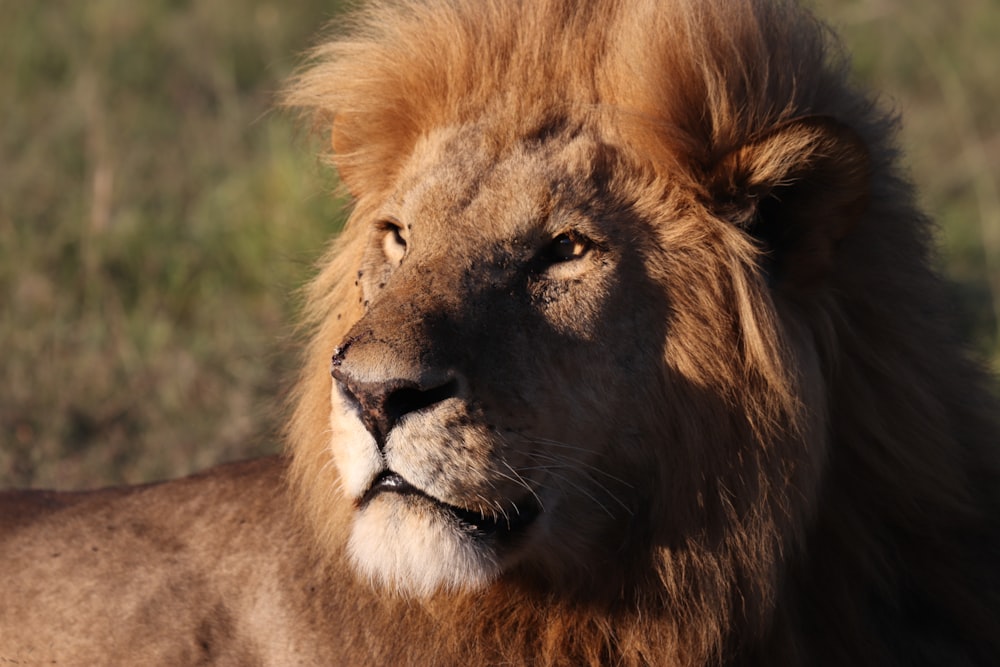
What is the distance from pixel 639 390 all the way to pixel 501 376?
0.31 metres

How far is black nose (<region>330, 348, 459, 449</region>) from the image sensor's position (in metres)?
2.25

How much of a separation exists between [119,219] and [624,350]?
449 cm

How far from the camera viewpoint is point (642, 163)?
2.68 meters

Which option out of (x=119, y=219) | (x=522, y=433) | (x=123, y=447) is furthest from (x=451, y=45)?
(x=119, y=219)

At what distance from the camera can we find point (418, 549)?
236cm

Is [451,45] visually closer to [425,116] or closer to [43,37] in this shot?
[425,116]

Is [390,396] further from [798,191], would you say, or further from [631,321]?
[798,191]

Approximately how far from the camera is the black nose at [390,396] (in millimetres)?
2252

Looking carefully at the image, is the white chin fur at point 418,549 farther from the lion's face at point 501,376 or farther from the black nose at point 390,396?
the black nose at point 390,396

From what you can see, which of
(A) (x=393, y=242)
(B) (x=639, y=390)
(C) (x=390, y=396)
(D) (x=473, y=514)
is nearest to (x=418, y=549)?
(D) (x=473, y=514)

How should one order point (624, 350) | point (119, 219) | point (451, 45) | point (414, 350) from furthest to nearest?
1. point (119, 219)
2. point (451, 45)
3. point (624, 350)
4. point (414, 350)

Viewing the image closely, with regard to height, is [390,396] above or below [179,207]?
above

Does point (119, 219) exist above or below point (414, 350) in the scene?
below

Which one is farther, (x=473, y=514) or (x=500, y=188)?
(x=500, y=188)
